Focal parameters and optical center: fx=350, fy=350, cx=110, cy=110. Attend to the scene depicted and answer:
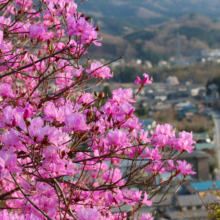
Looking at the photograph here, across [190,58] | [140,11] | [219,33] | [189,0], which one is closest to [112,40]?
[190,58]

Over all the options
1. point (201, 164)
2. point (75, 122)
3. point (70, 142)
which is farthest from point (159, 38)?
point (75, 122)

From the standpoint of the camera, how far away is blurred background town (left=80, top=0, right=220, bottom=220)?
13747 mm

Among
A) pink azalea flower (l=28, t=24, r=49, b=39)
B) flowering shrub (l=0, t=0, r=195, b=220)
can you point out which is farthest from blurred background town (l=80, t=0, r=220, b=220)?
pink azalea flower (l=28, t=24, r=49, b=39)

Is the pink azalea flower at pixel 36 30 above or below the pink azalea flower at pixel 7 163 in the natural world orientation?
above

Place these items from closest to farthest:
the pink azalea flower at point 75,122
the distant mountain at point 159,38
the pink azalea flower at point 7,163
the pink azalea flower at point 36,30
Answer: the pink azalea flower at point 7,163 → the pink azalea flower at point 75,122 → the pink azalea flower at point 36,30 → the distant mountain at point 159,38

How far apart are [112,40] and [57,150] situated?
69.8 metres

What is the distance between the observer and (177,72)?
5091 centimetres

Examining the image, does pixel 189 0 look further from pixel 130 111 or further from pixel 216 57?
pixel 130 111

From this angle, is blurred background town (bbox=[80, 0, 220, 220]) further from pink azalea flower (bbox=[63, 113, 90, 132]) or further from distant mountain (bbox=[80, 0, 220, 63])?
pink azalea flower (bbox=[63, 113, 90, 132])

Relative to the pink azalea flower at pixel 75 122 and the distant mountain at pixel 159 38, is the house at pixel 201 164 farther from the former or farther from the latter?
the distant mountain at pixel 159 38

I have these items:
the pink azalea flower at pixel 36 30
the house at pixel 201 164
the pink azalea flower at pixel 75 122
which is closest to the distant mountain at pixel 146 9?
the house at pixel 201 164

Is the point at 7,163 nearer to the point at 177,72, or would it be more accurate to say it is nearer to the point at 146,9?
the point at 177,72

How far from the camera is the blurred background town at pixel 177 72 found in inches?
541

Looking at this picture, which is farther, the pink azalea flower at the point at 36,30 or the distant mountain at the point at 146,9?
the distant mountain at the point at 146,9
